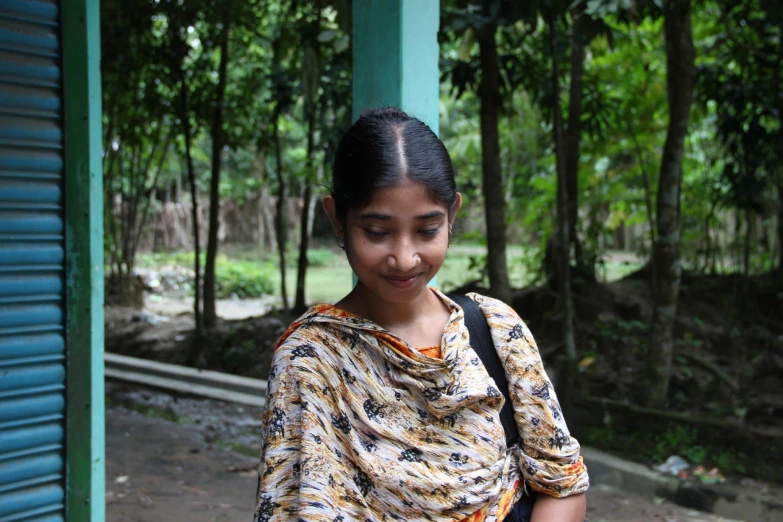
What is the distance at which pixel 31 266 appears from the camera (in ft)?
9.39

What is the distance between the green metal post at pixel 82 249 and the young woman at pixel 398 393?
1.78 metres

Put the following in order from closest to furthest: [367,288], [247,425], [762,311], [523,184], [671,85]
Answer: [367,288], [671,85], [247,425], [762,311], [523,184]

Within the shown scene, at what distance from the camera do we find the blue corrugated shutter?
9.19ft

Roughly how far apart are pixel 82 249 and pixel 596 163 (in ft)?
21.9

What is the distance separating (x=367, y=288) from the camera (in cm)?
154

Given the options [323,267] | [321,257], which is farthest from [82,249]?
[321,257]

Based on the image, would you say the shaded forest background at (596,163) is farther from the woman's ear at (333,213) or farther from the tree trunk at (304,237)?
the woman's ear at (333,213)

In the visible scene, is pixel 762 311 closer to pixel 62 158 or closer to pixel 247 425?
pixel 247 425

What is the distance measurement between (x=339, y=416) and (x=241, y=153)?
19.1m

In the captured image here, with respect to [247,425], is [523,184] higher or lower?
higher

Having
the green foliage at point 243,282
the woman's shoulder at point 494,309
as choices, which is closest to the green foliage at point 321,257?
→ the green foliage at point 243,282

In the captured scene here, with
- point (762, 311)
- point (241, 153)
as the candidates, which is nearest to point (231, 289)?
point (241, 153)

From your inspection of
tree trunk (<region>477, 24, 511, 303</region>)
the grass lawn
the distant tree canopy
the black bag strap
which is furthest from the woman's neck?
the grass lawn

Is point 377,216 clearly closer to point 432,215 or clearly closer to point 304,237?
point 432,215
